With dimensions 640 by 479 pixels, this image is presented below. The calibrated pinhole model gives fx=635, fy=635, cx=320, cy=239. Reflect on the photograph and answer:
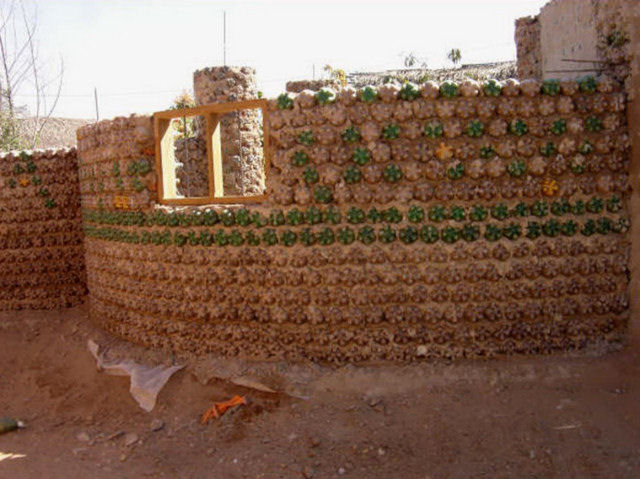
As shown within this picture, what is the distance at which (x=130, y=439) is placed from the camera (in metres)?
5.70

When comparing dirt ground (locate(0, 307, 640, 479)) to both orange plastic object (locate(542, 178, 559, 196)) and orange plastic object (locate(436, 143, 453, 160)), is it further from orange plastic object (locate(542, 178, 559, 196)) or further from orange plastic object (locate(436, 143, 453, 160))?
orange plastic object (locate(436, 143, 453, 160))

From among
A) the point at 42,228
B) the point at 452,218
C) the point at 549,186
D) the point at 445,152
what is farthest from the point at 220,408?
the point at 42,228

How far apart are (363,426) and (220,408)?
1.38 metres

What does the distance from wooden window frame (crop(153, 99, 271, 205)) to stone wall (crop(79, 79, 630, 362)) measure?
15cm

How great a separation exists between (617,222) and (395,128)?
2186 mm

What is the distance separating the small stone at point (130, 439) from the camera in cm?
564

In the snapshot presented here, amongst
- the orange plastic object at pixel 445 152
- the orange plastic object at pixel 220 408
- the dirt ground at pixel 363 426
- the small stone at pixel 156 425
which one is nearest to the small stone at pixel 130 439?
the dirt ground at pixel 363 426

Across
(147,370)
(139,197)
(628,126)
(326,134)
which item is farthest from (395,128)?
(147,370)

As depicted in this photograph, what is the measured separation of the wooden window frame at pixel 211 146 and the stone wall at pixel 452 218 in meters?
0.15

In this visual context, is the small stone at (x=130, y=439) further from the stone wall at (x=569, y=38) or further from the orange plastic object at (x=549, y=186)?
the stone wall at (x=569, y=38)

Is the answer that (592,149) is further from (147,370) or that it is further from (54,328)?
(54,328)

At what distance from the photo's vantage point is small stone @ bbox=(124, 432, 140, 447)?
5645 millimetres

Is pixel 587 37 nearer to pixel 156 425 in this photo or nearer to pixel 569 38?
pixel 569 38

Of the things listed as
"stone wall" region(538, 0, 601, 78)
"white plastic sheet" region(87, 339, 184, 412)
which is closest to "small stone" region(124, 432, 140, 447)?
"white plastic sheet" region(87, 339, 184, 412)
